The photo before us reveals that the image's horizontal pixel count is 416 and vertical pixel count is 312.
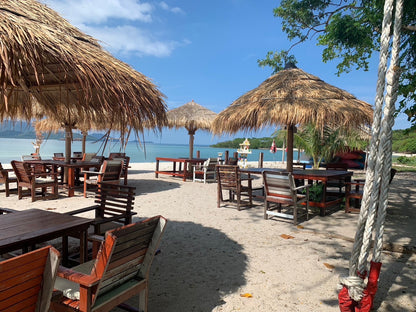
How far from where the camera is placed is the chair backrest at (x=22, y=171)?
6.73m

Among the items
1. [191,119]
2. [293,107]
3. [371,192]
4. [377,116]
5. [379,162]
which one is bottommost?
[371,192]

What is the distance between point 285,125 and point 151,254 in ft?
19.3

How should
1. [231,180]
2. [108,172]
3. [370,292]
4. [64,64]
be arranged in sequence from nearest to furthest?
[370,292] → [64,64] → [231,180] → [108,172]

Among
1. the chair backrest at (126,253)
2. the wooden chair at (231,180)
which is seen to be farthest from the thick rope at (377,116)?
the wooden chair at (231,180)

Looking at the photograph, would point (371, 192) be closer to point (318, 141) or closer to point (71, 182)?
point (71, 182)

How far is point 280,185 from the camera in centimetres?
541

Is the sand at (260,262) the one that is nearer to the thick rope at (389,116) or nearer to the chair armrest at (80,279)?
the chair armrest at (80,279)

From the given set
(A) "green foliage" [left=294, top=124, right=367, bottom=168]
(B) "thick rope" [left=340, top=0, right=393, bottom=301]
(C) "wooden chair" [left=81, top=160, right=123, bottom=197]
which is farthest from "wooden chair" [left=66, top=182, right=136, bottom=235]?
(A) "green foliage" [left=294, top=124, right=367, bottom=168]

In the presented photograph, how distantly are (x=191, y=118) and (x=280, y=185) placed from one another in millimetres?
8722

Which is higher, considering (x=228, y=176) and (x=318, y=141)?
(x=318, y=141)

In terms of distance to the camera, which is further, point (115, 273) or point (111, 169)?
point (111, 169)

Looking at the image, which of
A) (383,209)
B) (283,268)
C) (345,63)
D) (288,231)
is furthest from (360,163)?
(383,209)

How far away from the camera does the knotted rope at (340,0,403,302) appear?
181 cm

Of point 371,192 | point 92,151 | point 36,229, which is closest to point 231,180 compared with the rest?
point 36,229
